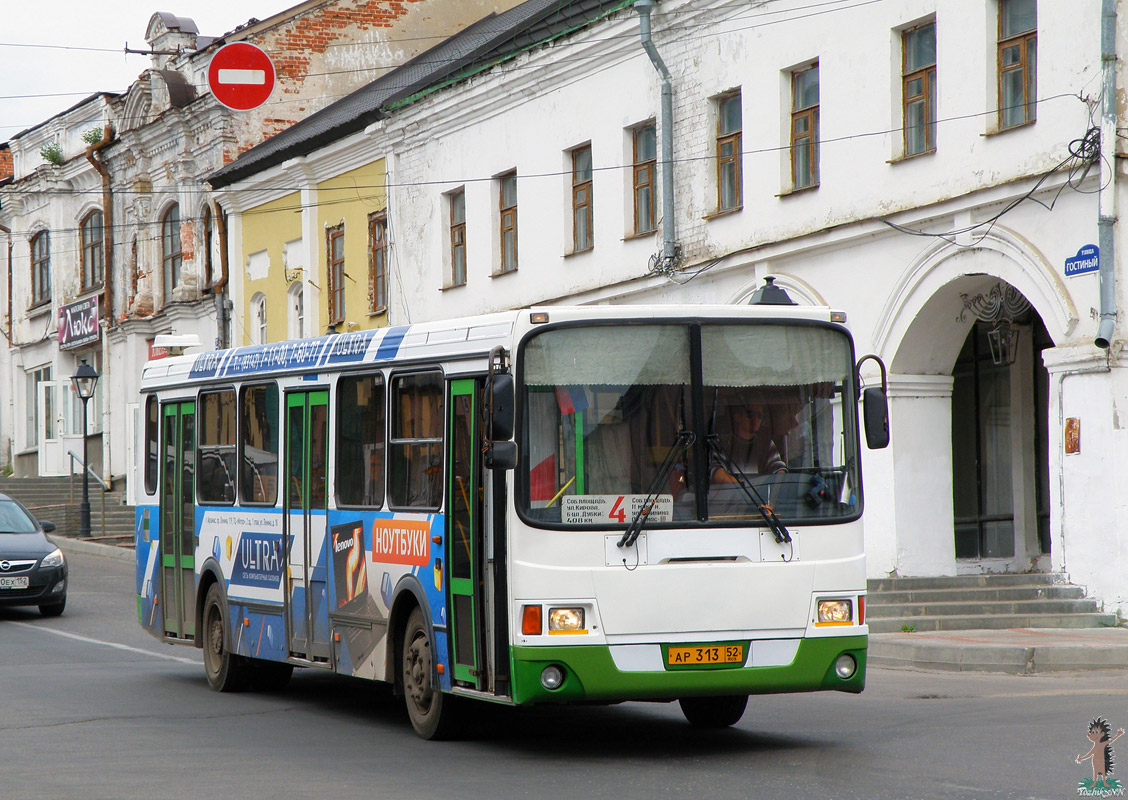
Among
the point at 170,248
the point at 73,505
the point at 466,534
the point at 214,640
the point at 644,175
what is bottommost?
the point at 214,640

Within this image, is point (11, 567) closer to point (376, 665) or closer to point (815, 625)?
point (376, 665)

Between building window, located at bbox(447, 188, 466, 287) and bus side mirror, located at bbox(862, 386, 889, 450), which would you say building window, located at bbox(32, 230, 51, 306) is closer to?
building window, located at bbox(447, 188, 466, 287)

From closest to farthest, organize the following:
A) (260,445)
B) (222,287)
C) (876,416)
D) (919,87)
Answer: (876,416), (260,445), (919,87), (222,287)

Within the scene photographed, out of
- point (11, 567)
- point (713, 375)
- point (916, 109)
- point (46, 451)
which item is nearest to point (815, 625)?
point (713, 375)

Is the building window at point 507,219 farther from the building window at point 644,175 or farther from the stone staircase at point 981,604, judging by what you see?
the stone staircase at point 981,604

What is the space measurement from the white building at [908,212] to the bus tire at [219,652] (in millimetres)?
8468

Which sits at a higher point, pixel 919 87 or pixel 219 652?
pixel 919 87

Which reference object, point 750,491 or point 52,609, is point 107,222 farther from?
point 750,491

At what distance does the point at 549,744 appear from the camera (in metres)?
10.3

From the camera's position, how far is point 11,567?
2088 centimetres

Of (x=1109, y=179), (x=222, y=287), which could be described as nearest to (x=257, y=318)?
(x=222, y=287)

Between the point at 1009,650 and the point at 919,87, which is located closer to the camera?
the point at 1009,650

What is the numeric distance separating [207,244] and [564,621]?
31.5 metres

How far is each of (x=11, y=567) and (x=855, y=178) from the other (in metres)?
11.3
